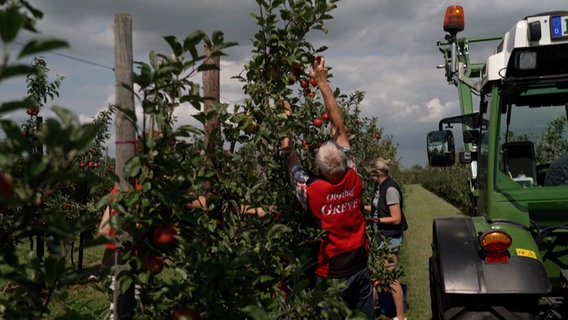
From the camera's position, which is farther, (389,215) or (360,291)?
(389,215)

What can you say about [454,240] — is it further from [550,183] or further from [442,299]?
[550,183]

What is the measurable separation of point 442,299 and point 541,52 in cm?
158

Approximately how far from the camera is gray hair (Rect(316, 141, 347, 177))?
3.19 meters

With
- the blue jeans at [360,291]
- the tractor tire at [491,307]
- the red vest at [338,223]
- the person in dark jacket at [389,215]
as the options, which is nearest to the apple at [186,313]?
the red vest at [338,223]

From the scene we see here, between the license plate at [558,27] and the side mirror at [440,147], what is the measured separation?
37.6 inches

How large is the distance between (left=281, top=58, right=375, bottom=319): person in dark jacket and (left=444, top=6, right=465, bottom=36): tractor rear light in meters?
3.01

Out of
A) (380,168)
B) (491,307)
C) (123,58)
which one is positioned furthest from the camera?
(380,168)

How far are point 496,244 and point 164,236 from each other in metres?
2.00

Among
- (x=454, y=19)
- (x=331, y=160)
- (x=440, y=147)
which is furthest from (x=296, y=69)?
(x=454, y=19)

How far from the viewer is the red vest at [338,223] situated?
10.7 feet

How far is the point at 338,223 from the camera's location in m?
3.30

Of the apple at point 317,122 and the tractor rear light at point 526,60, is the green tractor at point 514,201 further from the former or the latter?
the apple at point 317,122

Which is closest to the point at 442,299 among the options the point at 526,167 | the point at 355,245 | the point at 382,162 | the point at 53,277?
the point at 355,245

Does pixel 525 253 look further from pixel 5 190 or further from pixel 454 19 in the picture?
pixel 454 19
